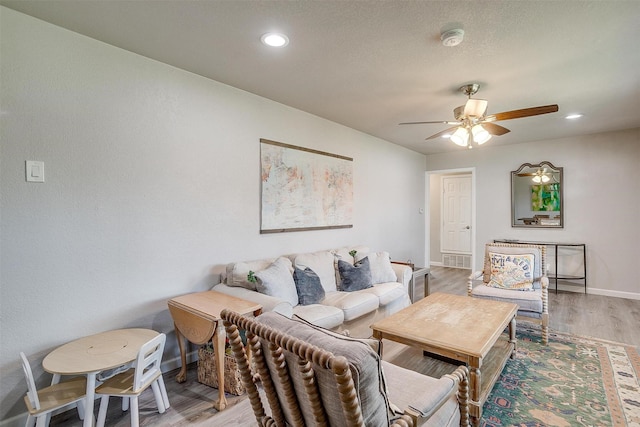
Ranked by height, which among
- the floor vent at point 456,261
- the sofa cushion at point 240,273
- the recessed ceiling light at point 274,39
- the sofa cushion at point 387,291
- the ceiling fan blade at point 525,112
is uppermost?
the recessed ceiling light at point 274,39

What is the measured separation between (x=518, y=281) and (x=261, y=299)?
2.90 m

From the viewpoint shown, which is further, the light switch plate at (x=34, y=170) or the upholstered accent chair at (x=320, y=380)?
the light switch plate at (x=34, y=170)

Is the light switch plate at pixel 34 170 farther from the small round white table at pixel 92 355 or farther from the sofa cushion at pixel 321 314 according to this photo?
the sofa cushion at pixel 321 314

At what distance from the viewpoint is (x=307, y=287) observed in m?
2.97

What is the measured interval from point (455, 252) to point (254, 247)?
5.52 meters

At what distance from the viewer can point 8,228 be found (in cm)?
191

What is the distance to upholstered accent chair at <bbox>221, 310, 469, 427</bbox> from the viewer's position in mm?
913

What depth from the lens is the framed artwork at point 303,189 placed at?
3.39 metres

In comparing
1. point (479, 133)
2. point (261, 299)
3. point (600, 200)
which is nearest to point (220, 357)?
point (261, 299)

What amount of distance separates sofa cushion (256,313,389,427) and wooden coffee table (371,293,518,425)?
1.13 metres

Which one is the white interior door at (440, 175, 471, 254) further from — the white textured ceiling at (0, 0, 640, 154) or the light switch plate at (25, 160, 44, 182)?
the light switch plate at (25, 160, 44, 182)

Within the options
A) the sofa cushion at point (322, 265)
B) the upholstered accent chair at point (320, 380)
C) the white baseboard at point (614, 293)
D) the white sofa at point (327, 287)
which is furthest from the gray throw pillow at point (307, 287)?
the white baseboard at point (614, 293)

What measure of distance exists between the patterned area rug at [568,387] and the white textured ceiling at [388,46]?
2.49m

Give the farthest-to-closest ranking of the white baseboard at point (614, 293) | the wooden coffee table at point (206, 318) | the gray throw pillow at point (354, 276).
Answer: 1. the white baseboard at point (614, 293)
2. the gray throw pillow at point (354, 276)
3. the wooden coffee table at point (206, 318)
